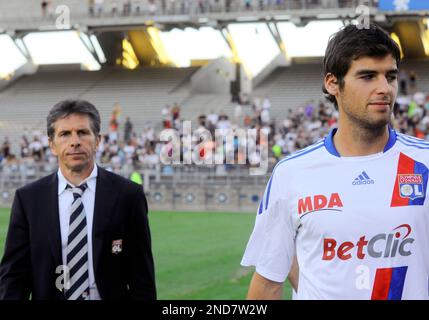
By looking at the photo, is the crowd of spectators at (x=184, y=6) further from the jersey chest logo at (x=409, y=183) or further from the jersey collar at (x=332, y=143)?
the jersey chest logo at (x=409, y=183)

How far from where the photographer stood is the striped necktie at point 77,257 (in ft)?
17.4

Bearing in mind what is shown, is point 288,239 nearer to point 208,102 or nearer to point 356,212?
point 356,212

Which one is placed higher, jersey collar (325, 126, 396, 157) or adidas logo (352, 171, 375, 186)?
jersey collar (325, 126, 396, 157)

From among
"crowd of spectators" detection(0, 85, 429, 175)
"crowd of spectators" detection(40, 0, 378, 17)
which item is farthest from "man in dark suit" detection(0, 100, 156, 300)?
"crowd of spectators" detection(40, 0, 378, 17)

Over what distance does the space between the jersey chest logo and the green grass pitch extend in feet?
16.7

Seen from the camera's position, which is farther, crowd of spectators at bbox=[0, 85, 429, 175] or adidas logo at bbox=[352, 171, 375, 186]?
crowd of spectators at bbox=[0, 85, 429, 175]

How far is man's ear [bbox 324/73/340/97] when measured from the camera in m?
4.50

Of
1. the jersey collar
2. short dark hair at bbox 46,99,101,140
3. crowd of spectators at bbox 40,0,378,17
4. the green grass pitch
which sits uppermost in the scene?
crowd of spectators at bbox 40,0,378,17

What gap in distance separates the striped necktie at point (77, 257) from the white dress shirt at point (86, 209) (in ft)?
0.07

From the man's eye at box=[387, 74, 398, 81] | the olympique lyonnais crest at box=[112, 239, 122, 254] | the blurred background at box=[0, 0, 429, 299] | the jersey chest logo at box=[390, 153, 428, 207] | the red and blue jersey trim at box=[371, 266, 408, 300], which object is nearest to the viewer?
the red and blue jersey trim at box=[371, 266, 408, 300]

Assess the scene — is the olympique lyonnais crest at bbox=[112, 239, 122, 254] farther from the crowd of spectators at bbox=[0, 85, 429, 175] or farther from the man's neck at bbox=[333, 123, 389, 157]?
the crowd of spectators at bbox=[0, 85, 429, 175]

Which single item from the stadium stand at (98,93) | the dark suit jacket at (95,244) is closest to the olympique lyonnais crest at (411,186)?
the dark suit jacket at (95,244)

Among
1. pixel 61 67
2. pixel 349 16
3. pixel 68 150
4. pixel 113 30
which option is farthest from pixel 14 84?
pixel 68 150

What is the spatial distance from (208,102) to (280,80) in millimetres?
3485
